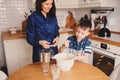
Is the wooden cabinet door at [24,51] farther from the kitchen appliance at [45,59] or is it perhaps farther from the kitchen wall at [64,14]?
the kitchen appliance at [45,59]

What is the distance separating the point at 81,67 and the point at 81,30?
0.36 metres

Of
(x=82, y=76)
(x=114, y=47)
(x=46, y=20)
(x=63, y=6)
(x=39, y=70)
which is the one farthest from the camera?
(x=63, y=6)

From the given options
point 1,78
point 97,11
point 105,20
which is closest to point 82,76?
point 1,78

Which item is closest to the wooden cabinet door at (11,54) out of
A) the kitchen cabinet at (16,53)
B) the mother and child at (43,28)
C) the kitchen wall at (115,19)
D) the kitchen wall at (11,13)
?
the kitchen cabinet at (16,53)

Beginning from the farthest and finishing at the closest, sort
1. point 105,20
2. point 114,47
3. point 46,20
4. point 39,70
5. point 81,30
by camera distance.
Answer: point 105,20 → point 114,47 → point 46,20 → point 81,30 → point 39,70

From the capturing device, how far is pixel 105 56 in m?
2.08

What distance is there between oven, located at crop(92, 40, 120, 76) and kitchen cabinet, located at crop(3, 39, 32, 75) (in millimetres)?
1083

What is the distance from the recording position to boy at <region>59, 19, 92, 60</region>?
1474mm

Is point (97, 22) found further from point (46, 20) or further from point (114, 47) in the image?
point (46, 20)

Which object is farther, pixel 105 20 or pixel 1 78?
pixel 105 20

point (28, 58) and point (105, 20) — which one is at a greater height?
point (105, 20)

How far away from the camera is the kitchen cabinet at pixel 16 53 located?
2.42 metres

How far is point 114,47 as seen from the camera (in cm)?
193

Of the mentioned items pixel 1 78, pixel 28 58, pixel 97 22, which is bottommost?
pixel 28 58
